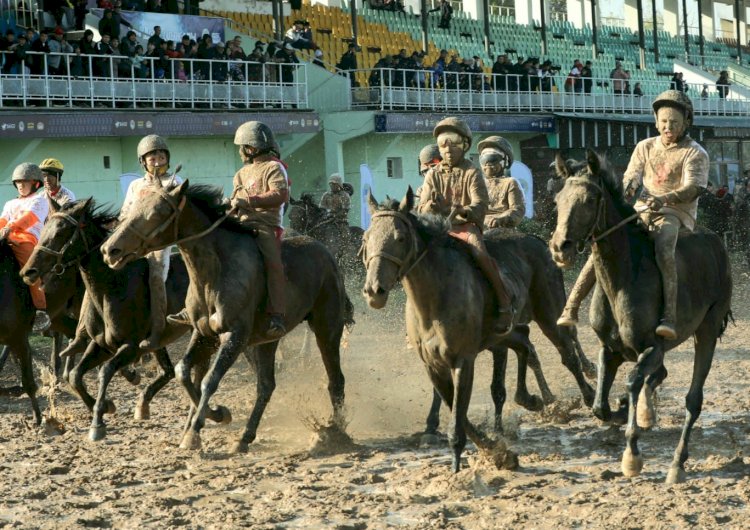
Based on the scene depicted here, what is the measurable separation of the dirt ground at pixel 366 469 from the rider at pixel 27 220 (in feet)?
3.16

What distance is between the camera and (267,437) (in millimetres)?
10086

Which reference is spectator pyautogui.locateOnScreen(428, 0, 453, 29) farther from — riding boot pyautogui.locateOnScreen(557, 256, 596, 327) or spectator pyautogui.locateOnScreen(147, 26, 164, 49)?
riding boot pyautogui.locateOnScreen(557, 256, 596, 327)

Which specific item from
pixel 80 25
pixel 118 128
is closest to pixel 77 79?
pixel 118 128

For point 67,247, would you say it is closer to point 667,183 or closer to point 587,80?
point 667,183

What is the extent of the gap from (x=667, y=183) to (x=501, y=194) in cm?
252

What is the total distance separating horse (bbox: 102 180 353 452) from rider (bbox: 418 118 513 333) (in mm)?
1411

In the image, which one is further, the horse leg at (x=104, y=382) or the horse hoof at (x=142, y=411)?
the horse hoof at (x=142, y=411)

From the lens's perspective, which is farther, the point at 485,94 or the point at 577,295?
the point at 485,94

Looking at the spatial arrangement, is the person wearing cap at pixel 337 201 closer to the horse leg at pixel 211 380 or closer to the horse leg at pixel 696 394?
the horse leg at pixel 211 380

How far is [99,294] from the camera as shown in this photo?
10117 millimetres

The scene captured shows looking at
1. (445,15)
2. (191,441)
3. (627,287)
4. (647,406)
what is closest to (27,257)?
(191,441)

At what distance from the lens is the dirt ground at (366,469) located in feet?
23.6

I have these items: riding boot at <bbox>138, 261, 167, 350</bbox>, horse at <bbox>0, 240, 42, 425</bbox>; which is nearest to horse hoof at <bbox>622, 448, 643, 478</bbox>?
riding boot at <bbox>138, 261, 167, 350</bbox>

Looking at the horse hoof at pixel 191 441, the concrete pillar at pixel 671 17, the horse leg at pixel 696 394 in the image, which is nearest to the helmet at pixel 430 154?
the horse leg at pixel 696 394
